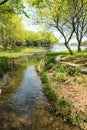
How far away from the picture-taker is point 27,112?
12773 mm

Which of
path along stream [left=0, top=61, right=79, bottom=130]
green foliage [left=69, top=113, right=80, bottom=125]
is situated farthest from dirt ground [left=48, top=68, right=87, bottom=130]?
path along stream [left=0, top=61, right=79, bottom=130]

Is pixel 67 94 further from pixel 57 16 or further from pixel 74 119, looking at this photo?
pixel 57 16

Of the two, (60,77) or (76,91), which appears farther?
(60,77)

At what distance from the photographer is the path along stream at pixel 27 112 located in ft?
35.9

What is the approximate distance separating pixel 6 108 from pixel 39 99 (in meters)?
2.86

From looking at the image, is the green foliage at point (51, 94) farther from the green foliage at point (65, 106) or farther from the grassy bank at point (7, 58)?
the grassy bank at point (7, 58)

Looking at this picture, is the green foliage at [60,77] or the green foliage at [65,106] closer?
the green foliage at [65,106]

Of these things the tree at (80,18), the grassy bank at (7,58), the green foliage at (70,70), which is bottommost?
the grassy bank at (7,58)

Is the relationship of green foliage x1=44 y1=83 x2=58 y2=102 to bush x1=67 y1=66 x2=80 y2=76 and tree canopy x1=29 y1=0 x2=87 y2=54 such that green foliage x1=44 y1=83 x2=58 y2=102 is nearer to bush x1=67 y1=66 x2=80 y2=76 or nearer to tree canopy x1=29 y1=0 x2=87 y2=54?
bush x1=67 y1=66 x2=80 y2=76

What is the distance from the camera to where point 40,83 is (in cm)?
2095

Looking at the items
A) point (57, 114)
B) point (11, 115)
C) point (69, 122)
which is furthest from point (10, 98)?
point (69, 122)

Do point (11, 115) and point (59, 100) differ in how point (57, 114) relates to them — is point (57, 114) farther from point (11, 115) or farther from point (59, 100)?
point (11, 115)

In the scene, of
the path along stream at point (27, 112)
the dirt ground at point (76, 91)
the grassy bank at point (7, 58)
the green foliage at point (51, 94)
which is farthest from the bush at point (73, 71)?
the grassy bank at point (7, 58)

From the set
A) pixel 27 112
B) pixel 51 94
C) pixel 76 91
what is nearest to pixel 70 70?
pixel 51 94
